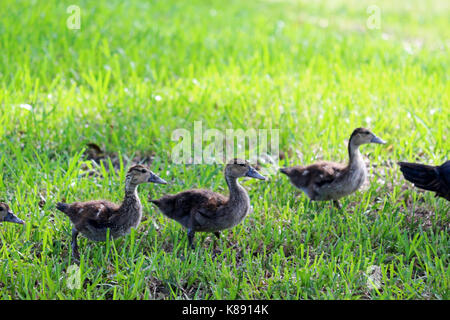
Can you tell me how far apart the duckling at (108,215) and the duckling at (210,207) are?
21cm

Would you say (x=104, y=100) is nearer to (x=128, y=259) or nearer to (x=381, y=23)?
(x=128, y=259)

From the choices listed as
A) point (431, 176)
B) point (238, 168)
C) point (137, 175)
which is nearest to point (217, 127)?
point (238, 168)

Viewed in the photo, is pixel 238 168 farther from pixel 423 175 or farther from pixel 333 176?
pixel 423 175

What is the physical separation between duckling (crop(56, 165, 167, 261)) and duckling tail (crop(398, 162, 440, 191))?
6.61 ft

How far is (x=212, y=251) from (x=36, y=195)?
1684 millimetres

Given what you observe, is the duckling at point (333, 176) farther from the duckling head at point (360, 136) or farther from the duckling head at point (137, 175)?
the duckling head at point (137, 175)

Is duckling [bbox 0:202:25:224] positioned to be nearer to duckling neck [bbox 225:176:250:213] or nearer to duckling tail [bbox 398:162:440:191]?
duckling neck [bbox 225:176:250:213]

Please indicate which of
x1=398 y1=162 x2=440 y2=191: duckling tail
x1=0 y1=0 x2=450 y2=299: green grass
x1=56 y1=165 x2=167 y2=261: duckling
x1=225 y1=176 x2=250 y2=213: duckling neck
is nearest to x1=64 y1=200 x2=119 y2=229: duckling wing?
x1=56 y1=165 x2=167 y2=261: duckling

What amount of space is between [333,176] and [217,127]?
191cm

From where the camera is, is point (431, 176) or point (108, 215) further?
point (431, 176)

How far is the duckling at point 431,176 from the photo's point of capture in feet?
14.7

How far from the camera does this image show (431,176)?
A: 14.9 feet

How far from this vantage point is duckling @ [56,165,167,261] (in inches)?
165

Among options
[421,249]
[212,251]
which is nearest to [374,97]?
[421,249]
